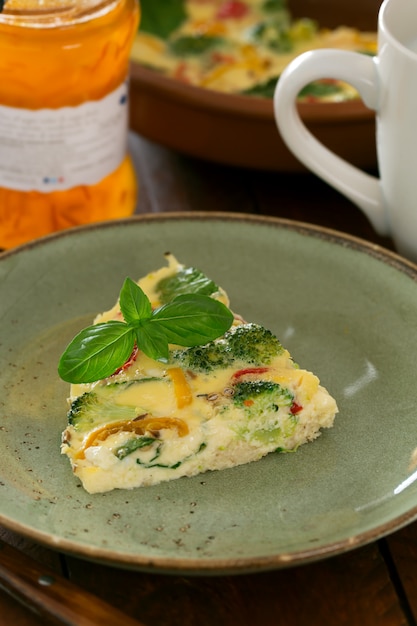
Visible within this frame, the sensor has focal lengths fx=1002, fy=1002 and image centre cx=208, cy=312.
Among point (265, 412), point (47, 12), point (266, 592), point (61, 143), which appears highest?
point (47, 12)

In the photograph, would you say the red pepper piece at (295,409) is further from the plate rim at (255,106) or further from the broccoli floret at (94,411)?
the plate rim at (255,106)

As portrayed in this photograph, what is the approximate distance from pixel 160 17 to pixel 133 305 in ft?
4.70

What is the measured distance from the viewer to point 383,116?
1848mm

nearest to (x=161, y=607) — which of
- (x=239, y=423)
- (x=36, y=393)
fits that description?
(x=239, y=423)

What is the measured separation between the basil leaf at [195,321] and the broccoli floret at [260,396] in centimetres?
9

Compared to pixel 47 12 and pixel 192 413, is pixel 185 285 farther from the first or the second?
pixel 47 12

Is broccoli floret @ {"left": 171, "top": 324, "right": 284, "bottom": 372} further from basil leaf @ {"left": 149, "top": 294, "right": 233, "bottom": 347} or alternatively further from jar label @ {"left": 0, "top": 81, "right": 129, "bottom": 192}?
jar label @ {"left": 0, "top": 81, "right": 129, "bottom": 192}

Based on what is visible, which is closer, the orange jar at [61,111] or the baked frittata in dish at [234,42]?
the orange jar at [61,111]

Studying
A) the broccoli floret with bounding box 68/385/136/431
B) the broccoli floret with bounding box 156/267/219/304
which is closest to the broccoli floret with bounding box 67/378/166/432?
the broccoli floret with bounding box 68/385/136/431

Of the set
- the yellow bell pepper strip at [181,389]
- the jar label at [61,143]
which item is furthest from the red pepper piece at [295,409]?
the jar label at [61,143]

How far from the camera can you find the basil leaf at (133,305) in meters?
1.53

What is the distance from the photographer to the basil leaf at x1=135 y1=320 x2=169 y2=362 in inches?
58.5

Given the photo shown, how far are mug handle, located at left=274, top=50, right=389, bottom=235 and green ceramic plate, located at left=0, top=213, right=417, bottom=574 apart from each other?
0.61ft

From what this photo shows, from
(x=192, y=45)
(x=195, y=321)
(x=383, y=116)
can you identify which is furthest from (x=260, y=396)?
(x=192, y=45)
